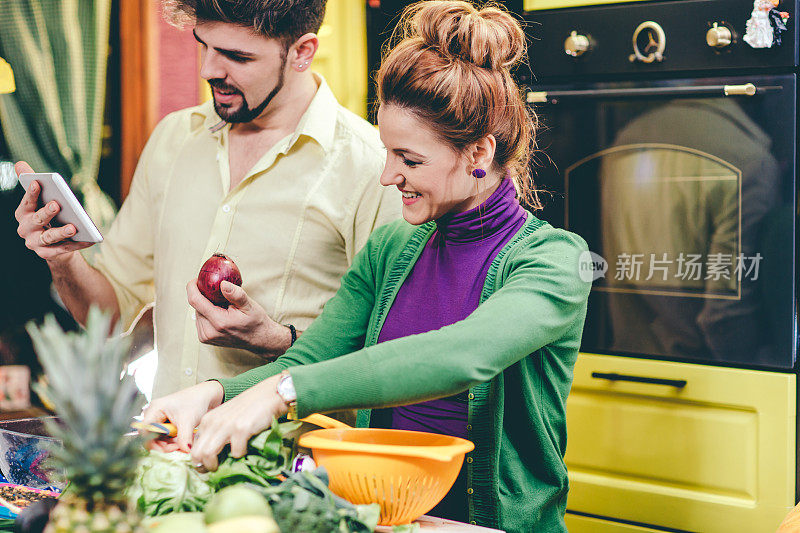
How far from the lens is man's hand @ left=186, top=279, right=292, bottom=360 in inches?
65.2

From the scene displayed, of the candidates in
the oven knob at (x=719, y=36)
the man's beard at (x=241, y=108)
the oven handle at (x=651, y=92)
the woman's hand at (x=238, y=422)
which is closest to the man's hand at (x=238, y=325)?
the man's beard at (x=241, y=108)

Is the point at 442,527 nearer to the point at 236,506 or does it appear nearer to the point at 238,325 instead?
the point at 236,506

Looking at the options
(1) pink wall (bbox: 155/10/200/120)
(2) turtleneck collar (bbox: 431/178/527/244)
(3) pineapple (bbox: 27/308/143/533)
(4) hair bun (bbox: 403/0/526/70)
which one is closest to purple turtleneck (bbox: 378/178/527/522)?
(2) turtleneck collar (bbox: 431/178/527/244)

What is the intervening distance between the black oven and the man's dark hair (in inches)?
36.8

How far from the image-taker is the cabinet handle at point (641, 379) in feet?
7.50

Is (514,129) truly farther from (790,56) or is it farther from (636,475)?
(636,475)

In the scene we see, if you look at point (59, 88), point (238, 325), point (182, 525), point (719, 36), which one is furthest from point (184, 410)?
point (59, 88)

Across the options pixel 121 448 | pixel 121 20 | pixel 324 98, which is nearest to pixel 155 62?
pixel 121 20

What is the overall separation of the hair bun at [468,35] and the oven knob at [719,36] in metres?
0.94

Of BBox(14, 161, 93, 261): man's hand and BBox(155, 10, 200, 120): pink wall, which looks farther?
BBox(155, 10, 200, 120): pink wall

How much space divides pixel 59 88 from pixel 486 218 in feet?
6.79

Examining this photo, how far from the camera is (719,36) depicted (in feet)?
7.11

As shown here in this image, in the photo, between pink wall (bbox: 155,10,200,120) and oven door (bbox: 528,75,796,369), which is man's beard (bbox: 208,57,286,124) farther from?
pink wall (bbox: 155,10,200,120)

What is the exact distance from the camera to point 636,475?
2395 mm
